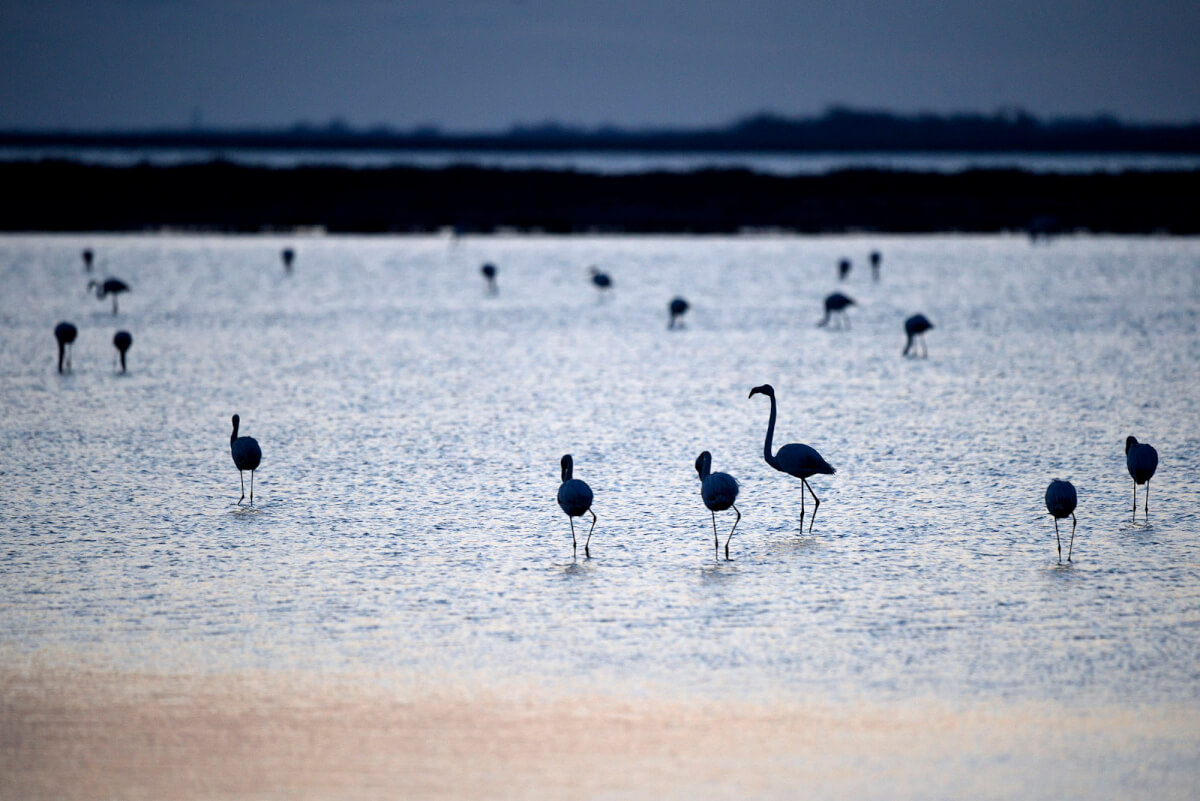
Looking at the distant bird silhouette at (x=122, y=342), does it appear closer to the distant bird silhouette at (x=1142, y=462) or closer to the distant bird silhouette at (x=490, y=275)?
the distant bird silhouette at (x=490, y=275)

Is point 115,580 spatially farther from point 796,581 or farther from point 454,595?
point 796,581

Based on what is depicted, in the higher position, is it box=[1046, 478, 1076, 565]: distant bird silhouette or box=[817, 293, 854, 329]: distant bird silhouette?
box=[817, 293, 854, 329]: distant bird silhouette

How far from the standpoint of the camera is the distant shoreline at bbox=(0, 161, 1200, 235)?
55.5 metres

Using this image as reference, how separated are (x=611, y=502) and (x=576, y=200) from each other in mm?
53057

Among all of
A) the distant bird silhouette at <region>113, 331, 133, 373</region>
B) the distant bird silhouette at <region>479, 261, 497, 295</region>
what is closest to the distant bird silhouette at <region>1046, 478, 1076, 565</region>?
the distant bird silhouette at <region>113, 331, 133, 373</region>

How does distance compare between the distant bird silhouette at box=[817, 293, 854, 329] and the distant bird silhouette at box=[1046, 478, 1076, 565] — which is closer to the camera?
the distant bird silhouette at box=[1046, 478, 1076, 565]

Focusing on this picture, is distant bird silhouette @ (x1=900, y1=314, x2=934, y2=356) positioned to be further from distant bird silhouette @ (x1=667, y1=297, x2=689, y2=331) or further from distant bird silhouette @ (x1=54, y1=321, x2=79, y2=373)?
distant bird silhouette @ (x1=54, y1=321, x2=79, y2=373)

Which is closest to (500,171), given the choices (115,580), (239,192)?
(239,192)

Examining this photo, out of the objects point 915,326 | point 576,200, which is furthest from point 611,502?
point 576,200

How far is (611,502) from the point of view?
37.8ft

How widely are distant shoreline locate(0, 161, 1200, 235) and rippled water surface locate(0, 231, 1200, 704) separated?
2998 centimetres

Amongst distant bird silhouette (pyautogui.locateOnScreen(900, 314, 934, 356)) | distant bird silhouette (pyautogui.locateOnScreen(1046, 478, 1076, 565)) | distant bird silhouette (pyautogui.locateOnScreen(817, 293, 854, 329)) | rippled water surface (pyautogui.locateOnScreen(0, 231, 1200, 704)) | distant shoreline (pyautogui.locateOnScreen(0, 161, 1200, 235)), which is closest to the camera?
rippled water surface (pyautogui.locateOnScreen(0, 231, 1200, 704))

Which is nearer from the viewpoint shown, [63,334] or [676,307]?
[63,334]

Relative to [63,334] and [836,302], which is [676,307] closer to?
[836,302]
